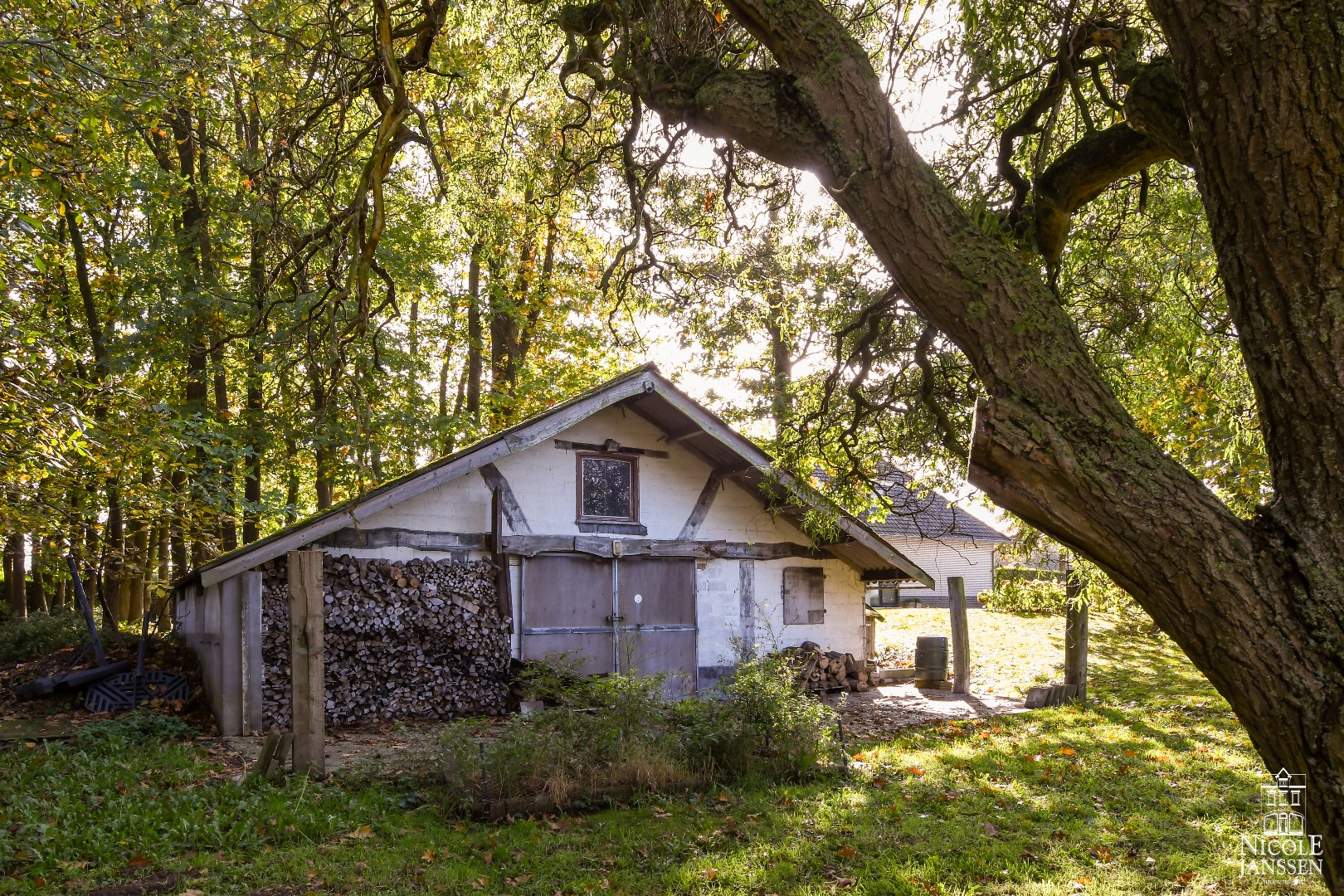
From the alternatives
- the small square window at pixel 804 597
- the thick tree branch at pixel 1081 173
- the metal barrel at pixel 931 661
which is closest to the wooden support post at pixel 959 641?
the metal barrel at pixel 931 661

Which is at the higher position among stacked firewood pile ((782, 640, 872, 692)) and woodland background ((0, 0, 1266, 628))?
woodland background ((0, 0, 1266, 628))

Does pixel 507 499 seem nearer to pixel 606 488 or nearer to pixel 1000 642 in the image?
pixel 606 488

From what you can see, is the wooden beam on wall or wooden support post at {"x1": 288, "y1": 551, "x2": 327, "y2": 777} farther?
the wooden beam on wall

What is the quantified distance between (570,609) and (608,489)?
1.85 metres

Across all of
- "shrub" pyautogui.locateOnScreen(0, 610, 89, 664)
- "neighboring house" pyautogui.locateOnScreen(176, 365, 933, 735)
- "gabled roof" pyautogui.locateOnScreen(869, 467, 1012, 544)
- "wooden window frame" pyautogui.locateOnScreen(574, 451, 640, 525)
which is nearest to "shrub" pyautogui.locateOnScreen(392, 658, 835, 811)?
"neighboring house" pyautogui.locateOnScreen(176, 365, 933, 735)

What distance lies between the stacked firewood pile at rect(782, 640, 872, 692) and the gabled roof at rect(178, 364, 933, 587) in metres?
1.59

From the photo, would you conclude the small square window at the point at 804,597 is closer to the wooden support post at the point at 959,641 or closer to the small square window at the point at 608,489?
the wooden support post at the point at 959,641

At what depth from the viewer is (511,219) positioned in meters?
8.92

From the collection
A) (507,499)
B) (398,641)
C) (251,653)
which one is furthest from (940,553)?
(251,653)

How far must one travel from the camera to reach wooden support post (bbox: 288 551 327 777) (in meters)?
7.57

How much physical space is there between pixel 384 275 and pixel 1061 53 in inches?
156

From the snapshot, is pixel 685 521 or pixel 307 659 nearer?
pixel 307 659

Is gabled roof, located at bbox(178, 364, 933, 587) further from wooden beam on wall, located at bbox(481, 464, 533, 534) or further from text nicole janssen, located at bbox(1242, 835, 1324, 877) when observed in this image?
text nicole janssen, located at bbox(1242, 835, 1324, 877)

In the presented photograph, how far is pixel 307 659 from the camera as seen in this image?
766 cm
